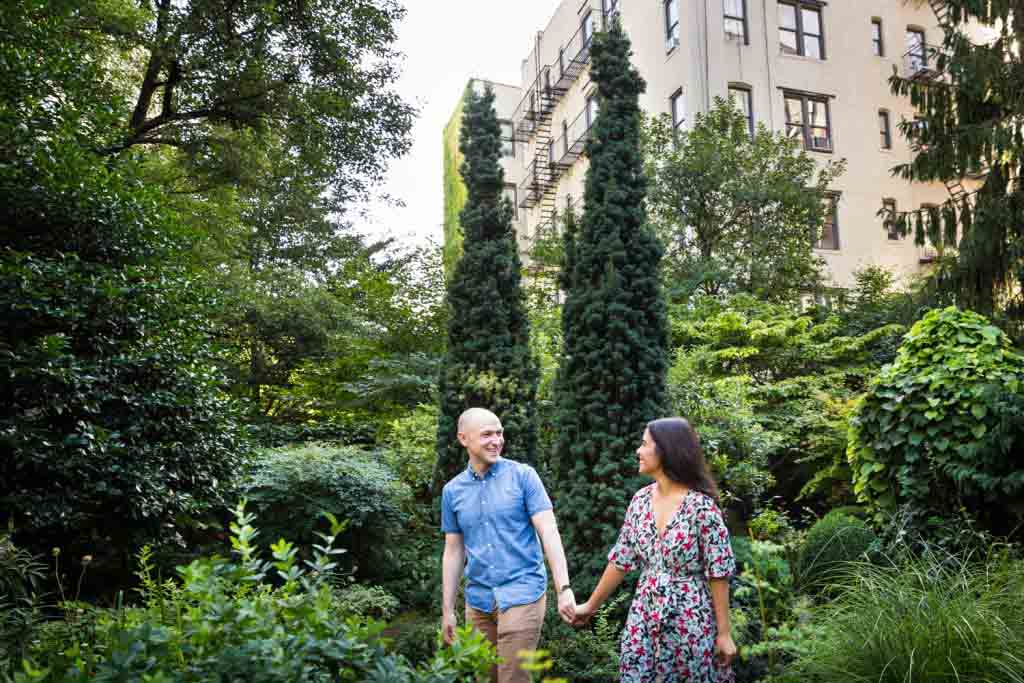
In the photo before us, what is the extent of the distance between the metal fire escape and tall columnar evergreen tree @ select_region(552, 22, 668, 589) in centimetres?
1785

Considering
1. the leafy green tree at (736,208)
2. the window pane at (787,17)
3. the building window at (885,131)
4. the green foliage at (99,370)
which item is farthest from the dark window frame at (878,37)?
the green foliage at (99,370)

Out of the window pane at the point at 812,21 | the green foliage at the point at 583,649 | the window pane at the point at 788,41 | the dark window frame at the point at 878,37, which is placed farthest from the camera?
the dark window frame at the point at 878,37

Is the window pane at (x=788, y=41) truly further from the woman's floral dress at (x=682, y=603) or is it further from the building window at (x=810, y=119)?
the woman's floral dress at (x=682, y=603)

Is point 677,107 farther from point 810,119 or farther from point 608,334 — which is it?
point 608,334

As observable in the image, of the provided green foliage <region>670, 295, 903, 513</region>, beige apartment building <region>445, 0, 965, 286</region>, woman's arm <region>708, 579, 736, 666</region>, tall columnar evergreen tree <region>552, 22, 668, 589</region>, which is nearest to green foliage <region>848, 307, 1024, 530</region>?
tall columnar evergreen tree <region>552, 22, 668, 589</region>

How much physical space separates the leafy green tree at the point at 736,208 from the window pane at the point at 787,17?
5984 mm

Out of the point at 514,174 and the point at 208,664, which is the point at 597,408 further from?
the point at 514,174

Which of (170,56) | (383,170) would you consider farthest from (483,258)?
(383,170)

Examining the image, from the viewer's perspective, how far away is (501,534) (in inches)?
170

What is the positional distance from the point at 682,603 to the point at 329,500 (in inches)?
254

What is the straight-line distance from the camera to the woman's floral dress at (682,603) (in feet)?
12.2

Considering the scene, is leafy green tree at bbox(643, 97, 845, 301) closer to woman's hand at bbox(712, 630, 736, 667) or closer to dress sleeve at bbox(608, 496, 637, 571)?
dress sleeve at bbox(608, 496, 637, 571)

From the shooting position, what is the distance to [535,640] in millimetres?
4262

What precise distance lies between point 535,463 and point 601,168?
3412 millimetres
